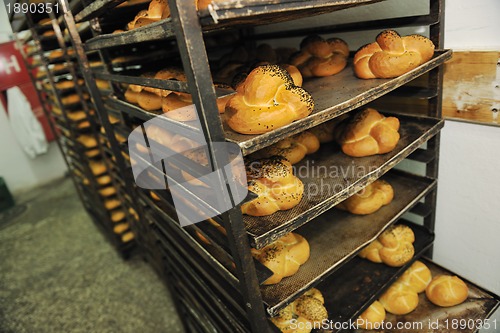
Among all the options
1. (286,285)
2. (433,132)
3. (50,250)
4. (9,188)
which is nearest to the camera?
(286,285)

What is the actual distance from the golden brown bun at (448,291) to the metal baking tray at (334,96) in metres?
1.11

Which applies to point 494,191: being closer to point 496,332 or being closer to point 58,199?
point 496,332

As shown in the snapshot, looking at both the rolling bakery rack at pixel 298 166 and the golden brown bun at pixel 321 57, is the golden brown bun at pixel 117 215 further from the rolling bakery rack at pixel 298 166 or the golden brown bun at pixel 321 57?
the golden brown bun at pixel 321 57

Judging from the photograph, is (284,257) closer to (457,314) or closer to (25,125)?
(457,314)

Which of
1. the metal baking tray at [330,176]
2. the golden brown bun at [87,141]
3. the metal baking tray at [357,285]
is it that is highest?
the metal baking tray at [330,176]

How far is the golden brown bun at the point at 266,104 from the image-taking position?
886mm

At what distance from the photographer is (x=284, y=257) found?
48.9 inches

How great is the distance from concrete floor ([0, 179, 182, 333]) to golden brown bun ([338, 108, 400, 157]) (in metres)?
1.91

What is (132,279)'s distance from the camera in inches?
117

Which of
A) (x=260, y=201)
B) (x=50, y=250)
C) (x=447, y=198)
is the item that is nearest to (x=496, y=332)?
(x=447, y=198)

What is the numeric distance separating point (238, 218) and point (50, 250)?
3666 millimetres

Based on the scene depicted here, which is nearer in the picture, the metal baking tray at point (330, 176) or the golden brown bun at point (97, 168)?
the metal baking tray at point (330, 176)

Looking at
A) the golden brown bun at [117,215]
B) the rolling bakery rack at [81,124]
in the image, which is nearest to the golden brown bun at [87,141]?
the rolling bakery rack at [81,124]

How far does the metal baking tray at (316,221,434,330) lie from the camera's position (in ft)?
4.82
